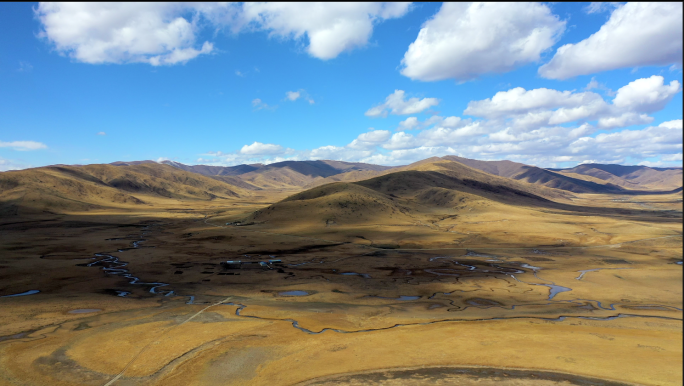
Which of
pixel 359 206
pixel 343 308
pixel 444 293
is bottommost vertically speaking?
pixel 444 293

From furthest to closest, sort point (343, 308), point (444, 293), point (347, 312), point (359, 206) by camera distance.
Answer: point (359, 206) < point (444, 293) < point (343, 308) < point (347, 312)

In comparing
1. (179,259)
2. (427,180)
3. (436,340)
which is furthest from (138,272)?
(427,180)

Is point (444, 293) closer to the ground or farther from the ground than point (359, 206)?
closer to the ground

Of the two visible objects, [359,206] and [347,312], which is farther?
[359,206]

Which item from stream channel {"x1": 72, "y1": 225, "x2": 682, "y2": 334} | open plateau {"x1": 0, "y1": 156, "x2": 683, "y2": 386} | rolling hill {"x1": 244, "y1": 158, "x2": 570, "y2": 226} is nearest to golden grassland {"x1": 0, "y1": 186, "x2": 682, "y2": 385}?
open plateau {"x1": 0, "y1": 156, "x2": 683, "y2": 386}

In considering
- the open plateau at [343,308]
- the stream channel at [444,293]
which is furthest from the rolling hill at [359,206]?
the stream channel at [444,293]

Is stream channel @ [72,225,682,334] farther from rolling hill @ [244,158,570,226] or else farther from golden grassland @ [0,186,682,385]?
rolling hill @ [244,158,570,226]

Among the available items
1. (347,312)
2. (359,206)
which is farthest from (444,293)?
(359,206)

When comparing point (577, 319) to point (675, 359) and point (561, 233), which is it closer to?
point (675, 359)

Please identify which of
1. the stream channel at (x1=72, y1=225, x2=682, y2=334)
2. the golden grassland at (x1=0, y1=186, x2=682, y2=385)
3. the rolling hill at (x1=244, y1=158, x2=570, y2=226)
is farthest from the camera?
the rolling hill at (x1=244, y1=158, x2=570, y2=226)

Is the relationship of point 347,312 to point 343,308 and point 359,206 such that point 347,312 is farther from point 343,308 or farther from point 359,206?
point 359,206
